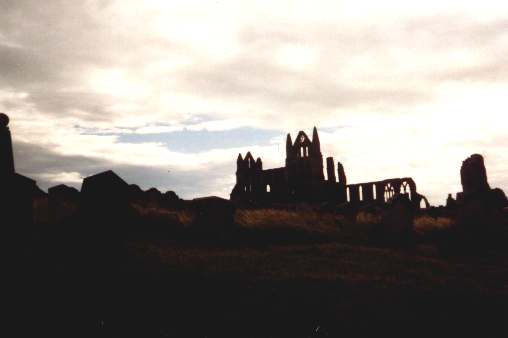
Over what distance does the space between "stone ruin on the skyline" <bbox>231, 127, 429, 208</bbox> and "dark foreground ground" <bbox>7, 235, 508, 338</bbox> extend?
1207 inches

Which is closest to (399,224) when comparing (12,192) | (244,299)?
(244,299)

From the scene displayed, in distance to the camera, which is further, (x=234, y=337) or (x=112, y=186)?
(x=112, y=186)

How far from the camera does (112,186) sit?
358 inches

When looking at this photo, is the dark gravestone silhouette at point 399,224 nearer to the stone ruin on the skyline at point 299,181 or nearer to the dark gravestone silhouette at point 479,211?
the dark gravestone silhouette at point 479,211

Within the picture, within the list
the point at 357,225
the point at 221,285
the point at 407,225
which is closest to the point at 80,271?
the point at 221,285

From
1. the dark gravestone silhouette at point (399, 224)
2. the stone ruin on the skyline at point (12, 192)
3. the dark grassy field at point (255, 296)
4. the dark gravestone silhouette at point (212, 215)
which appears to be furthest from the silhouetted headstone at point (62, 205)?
the dark gravestone silhouette at point (399, 224)

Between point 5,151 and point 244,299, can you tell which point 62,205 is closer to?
point 5,151

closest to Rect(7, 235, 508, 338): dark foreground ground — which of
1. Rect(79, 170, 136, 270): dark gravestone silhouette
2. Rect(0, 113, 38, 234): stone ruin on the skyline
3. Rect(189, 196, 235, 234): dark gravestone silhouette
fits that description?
Rect(79, 170, 136, 270): dark gravestone silhouette

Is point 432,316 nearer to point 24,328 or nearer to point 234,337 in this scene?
point 234,337

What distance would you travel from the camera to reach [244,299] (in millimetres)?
5766

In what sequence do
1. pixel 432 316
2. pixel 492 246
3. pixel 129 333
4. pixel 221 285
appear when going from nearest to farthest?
1. pixel 129 333
2. pixel 432 316
3. pixel 221 285
4. pixel 492 246

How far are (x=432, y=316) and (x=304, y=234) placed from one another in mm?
9963

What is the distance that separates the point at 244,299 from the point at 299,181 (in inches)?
1383

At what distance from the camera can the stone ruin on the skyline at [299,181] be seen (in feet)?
131
